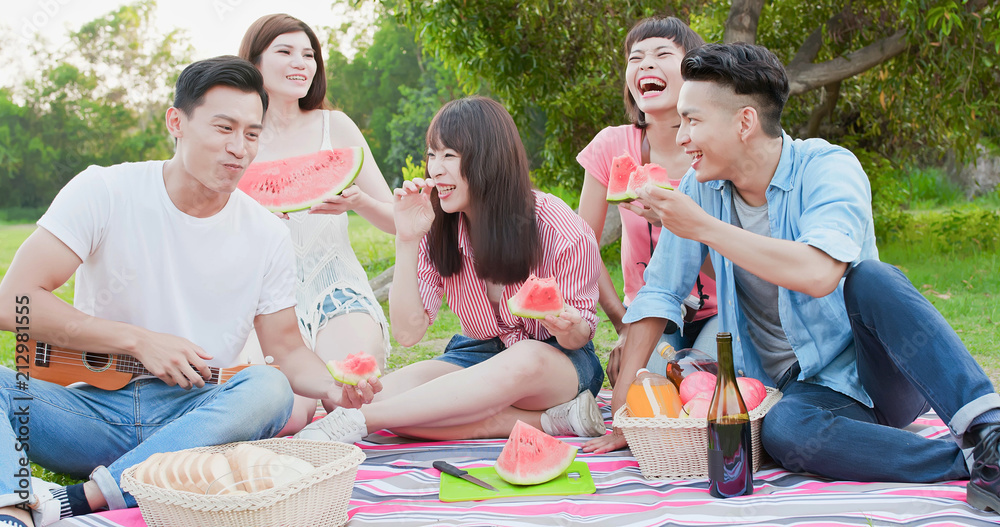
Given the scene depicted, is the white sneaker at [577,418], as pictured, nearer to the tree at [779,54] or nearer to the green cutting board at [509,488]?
the green cutting board at [509,488]

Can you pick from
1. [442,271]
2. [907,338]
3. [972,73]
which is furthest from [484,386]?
[972,73]

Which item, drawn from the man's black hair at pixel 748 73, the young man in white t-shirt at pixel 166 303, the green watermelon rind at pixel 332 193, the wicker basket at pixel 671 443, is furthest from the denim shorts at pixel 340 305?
the man's black hair at pixel 748 73

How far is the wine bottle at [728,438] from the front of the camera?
2551mm

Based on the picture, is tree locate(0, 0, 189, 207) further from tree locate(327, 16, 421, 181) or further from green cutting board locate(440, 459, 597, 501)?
green cutting board locate(440, 459, 597, 501)

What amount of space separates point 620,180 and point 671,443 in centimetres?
131

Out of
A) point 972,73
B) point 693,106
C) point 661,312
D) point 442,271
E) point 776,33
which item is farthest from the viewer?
point 776,33

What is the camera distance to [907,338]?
2.54 metres

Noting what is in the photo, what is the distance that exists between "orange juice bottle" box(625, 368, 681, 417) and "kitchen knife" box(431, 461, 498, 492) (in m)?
0.64

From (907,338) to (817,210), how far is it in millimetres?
554

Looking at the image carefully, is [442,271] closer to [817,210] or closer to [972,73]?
[817,210]

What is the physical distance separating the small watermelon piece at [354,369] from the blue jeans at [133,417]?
0.86ft

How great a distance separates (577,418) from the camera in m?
3.52

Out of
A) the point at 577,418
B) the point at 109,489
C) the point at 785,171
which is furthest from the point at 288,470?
the point at 785,171

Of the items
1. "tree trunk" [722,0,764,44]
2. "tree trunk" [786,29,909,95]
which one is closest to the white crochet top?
"tree trunk" [722,0,764,44]
